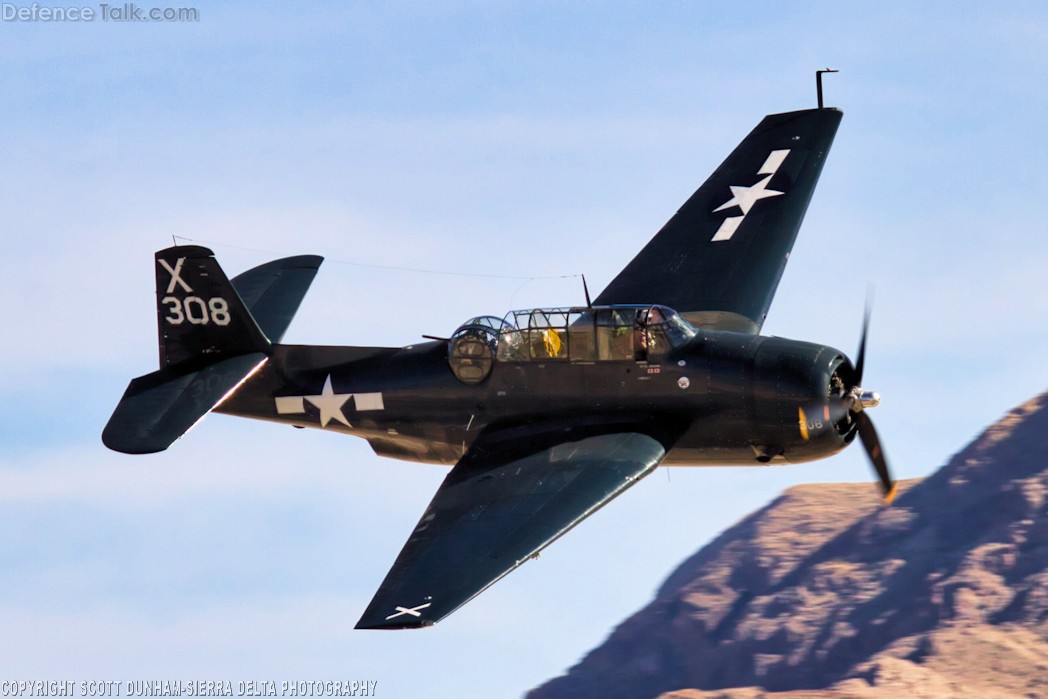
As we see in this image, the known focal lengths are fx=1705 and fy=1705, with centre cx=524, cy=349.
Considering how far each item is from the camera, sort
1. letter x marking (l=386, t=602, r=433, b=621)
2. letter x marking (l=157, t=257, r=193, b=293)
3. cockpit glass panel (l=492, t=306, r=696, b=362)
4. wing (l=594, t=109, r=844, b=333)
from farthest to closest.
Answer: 1. wing (l=594, t=109, r=844, b=333)
2. letter x marking (l=157, t=257, r=193, b=293)
3. cockpit glass panel (l=492, t=306, r=696, b=362)
4. letter x marking (l=386, t=602, r=433, b=621)

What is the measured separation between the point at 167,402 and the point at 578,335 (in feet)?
21.8

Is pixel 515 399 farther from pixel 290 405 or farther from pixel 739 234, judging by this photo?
pixel 739 234

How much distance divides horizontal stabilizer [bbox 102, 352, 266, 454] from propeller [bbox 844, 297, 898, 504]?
9.70 meters

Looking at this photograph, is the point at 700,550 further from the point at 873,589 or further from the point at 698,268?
the point at 698,268

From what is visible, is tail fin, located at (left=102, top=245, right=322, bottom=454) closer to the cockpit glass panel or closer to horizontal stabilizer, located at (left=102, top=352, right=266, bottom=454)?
horizontal stabilizer, located at (left=102, top=352, right=266, bottom=454)

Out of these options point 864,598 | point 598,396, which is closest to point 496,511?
point 598,396

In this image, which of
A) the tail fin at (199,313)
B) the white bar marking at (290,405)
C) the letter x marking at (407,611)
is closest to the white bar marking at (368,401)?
the white bar marking at (290,405)

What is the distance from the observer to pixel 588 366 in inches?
1019

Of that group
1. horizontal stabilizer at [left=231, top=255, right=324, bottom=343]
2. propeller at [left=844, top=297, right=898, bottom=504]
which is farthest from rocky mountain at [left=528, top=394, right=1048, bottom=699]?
propeller at [left=844, top=297, right=898, bottom=504]

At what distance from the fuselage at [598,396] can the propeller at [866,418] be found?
23 cm

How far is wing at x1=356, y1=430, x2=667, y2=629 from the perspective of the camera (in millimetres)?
22047

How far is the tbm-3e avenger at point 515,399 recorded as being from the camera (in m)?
24.2

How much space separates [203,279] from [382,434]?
162 inches

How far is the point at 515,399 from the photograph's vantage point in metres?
26.2
